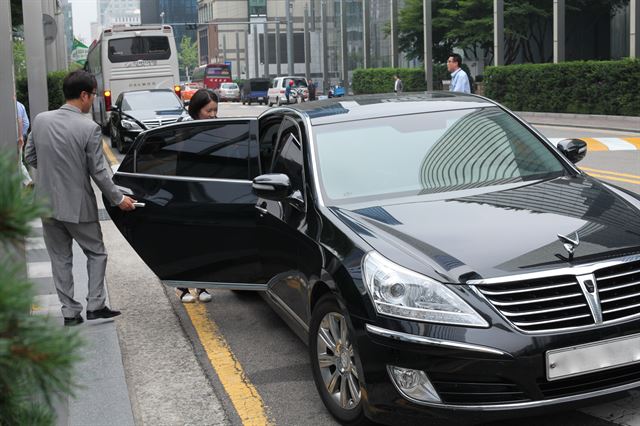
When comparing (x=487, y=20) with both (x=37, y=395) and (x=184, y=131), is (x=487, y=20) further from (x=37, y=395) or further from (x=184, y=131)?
(x=37, y=395)

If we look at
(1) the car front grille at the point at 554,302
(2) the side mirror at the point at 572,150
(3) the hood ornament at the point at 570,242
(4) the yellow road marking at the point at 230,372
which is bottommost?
(4) the yellow road marking at the point at 230,372

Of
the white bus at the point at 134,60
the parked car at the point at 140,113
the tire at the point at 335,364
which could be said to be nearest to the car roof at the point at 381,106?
the tire at the point at 335,364

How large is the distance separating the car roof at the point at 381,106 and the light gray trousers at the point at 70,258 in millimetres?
1616

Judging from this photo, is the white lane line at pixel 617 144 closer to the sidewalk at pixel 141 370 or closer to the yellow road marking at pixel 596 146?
the yellow road marking at pixel 596 146

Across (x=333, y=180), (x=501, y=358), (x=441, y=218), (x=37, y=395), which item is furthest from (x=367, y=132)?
(x=37, y=395)

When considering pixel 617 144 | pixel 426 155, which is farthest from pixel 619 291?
pixel 617 144

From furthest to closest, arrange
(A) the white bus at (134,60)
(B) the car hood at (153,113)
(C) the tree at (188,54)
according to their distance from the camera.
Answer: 1. (C) the tree at (188,54)
2. (A) the white bus at (134,60)
3. (B) the car hood at (153,113)

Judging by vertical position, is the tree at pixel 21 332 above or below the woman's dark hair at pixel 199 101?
below

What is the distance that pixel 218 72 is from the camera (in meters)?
89.4

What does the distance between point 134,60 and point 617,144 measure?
2063 centimetres

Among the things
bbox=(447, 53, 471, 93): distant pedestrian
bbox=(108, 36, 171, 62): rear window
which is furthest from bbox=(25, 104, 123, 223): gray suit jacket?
bbox=(108, 36, 171, 62): rear window

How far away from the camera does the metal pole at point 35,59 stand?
1592cm

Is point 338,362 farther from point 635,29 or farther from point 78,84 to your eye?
point 635,29

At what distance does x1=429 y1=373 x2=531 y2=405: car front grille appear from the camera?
150 inches
